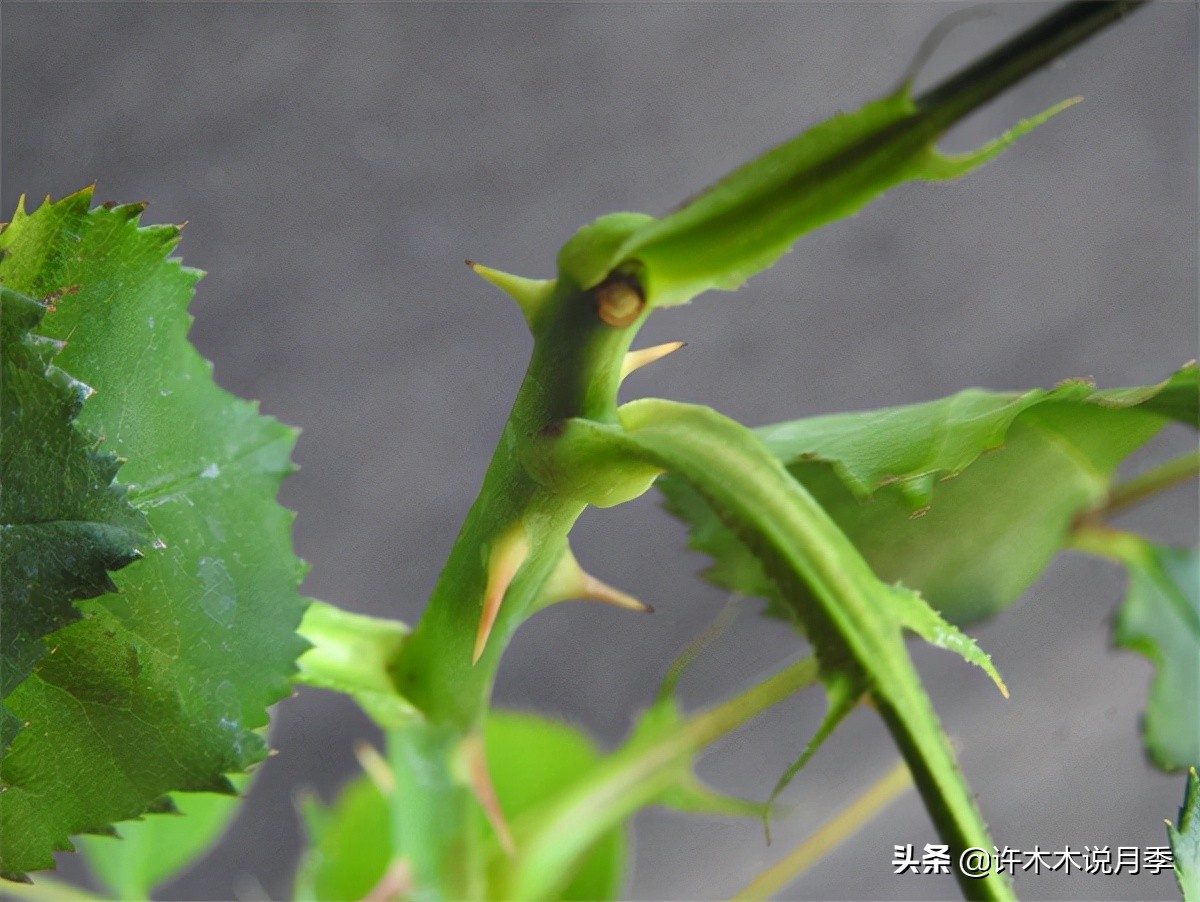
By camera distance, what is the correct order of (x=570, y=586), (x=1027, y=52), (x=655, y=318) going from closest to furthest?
1. (x=1027, y=52)
2. (x=570, y=586)
3. (x=655, y=318)

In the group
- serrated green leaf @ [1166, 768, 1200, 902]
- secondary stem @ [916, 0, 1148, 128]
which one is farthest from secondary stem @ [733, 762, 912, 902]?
secondary stem @ [916, 0, 1148, 128]

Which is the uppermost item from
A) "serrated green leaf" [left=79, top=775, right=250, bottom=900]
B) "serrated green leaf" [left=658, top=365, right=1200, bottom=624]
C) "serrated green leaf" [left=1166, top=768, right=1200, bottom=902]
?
"serrated green leaf" [left=658, top=365, right=1200, bottom=624]

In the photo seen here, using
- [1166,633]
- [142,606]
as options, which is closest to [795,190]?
[142,606]

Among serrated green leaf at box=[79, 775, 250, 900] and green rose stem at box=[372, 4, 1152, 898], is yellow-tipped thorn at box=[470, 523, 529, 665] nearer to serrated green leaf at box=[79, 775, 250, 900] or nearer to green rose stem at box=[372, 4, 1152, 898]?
green rose stem at box=[372, 4, 1152, 898]

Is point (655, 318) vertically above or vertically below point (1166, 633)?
above

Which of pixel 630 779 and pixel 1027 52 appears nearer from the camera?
pixel 1027 52

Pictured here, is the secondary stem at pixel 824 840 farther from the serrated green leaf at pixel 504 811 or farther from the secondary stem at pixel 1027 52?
the secondary stem at pixel 1027 52

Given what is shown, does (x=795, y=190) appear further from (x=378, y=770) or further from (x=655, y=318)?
(x=655, y=318)

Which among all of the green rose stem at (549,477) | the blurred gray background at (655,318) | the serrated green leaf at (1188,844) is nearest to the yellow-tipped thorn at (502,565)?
the green rose stem at (549,477)
